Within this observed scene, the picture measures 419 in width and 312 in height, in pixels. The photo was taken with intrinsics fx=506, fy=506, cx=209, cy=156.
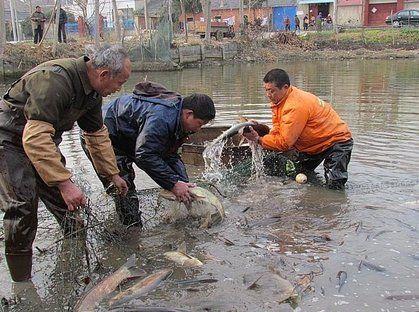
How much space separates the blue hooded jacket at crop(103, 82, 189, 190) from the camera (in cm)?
536

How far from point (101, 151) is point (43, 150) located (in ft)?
3.78

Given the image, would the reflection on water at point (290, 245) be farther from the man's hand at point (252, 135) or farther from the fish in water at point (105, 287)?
the man's hand at point (252, 135)

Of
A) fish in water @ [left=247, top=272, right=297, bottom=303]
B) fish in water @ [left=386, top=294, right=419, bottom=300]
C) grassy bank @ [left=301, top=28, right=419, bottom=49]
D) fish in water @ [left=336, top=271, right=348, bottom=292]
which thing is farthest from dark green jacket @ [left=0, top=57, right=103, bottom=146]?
grassy bank @ [left=301, top=28, right=419, bottom=49]

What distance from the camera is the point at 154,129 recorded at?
5340 mm

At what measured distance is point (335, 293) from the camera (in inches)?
184

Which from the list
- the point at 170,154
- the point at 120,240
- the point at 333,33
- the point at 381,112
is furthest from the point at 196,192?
the point at 333,33

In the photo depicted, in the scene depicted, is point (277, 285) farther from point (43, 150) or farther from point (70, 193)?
point (43, 150)

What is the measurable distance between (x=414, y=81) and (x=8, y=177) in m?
20.7

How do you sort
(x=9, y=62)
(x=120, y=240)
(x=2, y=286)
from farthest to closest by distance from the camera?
(x=9, y=62), (x=120, y=240), (x=2, y=286)

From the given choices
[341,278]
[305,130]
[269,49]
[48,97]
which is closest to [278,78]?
[305,130]

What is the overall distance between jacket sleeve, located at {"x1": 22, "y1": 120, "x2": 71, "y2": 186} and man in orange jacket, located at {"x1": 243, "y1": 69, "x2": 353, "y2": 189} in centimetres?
403

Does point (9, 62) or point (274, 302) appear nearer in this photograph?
point (274, 302)

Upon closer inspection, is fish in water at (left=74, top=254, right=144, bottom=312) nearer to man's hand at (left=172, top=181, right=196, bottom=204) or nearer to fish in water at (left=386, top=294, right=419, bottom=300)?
man's hand at (left=172, top=181, right=196, bottom=204)

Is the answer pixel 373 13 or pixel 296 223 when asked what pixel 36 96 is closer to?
pixel 296 223
